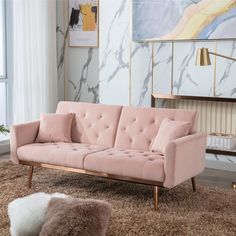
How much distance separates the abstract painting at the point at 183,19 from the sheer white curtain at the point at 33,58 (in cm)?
128

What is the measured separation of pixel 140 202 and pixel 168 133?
0.64 metres

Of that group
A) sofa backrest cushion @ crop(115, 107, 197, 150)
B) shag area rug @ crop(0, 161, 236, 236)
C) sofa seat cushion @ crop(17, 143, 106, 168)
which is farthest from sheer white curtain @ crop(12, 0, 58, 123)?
sofa backrest cushion @ crop(115, 107, 197, 150)

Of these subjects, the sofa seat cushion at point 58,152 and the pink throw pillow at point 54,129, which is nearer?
the sofa seat cushion at point 58,152

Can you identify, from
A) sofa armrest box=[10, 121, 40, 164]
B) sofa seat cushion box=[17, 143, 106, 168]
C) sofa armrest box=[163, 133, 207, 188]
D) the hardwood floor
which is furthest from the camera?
the hardwood floor

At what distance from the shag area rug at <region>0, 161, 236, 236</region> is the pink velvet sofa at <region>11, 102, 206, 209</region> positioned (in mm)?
184

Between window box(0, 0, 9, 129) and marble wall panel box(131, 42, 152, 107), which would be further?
window box(0, 0, 9, 129)

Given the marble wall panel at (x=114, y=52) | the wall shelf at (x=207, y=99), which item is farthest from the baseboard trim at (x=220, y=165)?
the marble wall panel at (x=114, y=52)

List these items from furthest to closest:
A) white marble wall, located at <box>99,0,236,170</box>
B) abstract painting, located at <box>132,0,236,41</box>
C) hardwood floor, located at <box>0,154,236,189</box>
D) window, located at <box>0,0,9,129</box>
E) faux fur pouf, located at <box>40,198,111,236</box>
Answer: window, located at <box>0,0,9,129</box> < white marble wall, located at <box>99,0,236,170</box> < abstract painting, located at <box>132,0,236,41</box> < hardwood floor, located at <box>0,154,236,189</box> < faux fur pouf, located at <box>40,198,111,236</box>

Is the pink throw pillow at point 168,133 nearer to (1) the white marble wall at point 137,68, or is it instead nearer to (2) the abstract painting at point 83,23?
(1) the white marble wall at point 137,68

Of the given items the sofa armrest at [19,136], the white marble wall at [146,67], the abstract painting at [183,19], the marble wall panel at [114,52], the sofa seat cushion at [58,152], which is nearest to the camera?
the sofa seat cushion at [58,152]

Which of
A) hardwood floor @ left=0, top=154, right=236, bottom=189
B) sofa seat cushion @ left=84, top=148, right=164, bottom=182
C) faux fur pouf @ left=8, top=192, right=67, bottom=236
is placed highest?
sofa seat cushion @ left=84, top=148, right=164, bottom=182

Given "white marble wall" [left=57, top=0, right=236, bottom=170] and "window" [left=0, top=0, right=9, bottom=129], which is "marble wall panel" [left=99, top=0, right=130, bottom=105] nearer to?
"white marble wall" [left=57, top=0, right=236, bottom=170]

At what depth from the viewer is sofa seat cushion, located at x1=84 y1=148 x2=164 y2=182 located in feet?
13.0

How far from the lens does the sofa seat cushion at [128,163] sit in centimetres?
396
